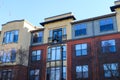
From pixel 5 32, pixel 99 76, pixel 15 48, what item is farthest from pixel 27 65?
pixel 99 76

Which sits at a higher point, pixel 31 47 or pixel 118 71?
pixel 31 47

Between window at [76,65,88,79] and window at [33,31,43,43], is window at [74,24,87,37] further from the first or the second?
window at [33,31,43,43]

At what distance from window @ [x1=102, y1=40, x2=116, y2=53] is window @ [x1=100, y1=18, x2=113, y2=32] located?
2305 mm

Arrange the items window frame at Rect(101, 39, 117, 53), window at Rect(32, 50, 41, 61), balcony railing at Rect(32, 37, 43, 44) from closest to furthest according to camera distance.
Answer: window frame at Rect(101, 39, 117, 53) → window at Rect(32, 50, 41, 61) → balcony railing at Rect(32, 37, 43, 44)

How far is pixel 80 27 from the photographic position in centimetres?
3500

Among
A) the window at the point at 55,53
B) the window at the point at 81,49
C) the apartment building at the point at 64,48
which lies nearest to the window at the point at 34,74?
the apartment building at the point at 64,48

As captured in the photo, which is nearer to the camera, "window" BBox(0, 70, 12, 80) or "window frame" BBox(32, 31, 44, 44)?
"window" BBox(0, 70, 12, 80)

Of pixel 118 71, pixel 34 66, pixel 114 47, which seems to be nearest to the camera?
pixel 118 71

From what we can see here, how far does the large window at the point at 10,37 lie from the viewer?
3831 cm

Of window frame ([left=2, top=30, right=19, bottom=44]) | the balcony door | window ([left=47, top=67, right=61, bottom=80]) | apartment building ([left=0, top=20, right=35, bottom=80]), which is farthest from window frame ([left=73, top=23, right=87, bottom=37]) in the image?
window frame ([left=2, top=30, right=19, bottom=44])

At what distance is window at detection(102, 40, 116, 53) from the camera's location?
30.6 m

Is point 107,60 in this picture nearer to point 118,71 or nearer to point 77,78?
point 118,71

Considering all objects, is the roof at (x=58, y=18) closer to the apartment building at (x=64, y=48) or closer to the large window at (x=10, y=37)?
the apartment building at (x=64, y=48)

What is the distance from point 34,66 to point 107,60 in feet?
45.6
